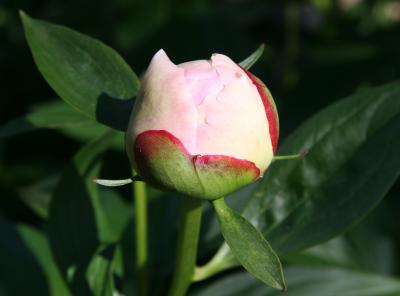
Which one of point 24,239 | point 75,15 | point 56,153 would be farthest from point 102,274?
point 75,15

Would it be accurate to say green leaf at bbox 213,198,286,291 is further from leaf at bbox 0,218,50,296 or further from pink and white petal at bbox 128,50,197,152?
leaf at bbox 0,218,50,296

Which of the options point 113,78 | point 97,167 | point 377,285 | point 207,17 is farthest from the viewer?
point 207,17

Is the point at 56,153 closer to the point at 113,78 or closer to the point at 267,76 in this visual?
the point at 267,76

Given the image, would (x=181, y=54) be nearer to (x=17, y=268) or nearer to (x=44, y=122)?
(x=17, y=268)

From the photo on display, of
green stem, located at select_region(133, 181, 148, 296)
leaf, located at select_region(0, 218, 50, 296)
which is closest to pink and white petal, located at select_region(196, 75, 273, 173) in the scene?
green stem, located at select_region(133, 181, 148, 296)

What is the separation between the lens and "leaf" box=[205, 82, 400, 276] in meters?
0.87

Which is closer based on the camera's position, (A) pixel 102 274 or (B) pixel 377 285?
(A) pixel 102 274

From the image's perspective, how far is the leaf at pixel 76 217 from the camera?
94 centimetres

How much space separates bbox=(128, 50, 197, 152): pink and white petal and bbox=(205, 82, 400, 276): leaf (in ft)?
0.92

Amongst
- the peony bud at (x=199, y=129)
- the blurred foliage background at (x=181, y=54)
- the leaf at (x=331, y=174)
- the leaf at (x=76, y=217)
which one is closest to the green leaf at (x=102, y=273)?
the leaf at (x=76, y=217)

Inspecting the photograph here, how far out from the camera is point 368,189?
0.87 meters

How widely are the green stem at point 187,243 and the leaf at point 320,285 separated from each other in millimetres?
281

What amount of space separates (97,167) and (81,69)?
0.57 feet

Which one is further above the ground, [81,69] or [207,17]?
[81,69]
